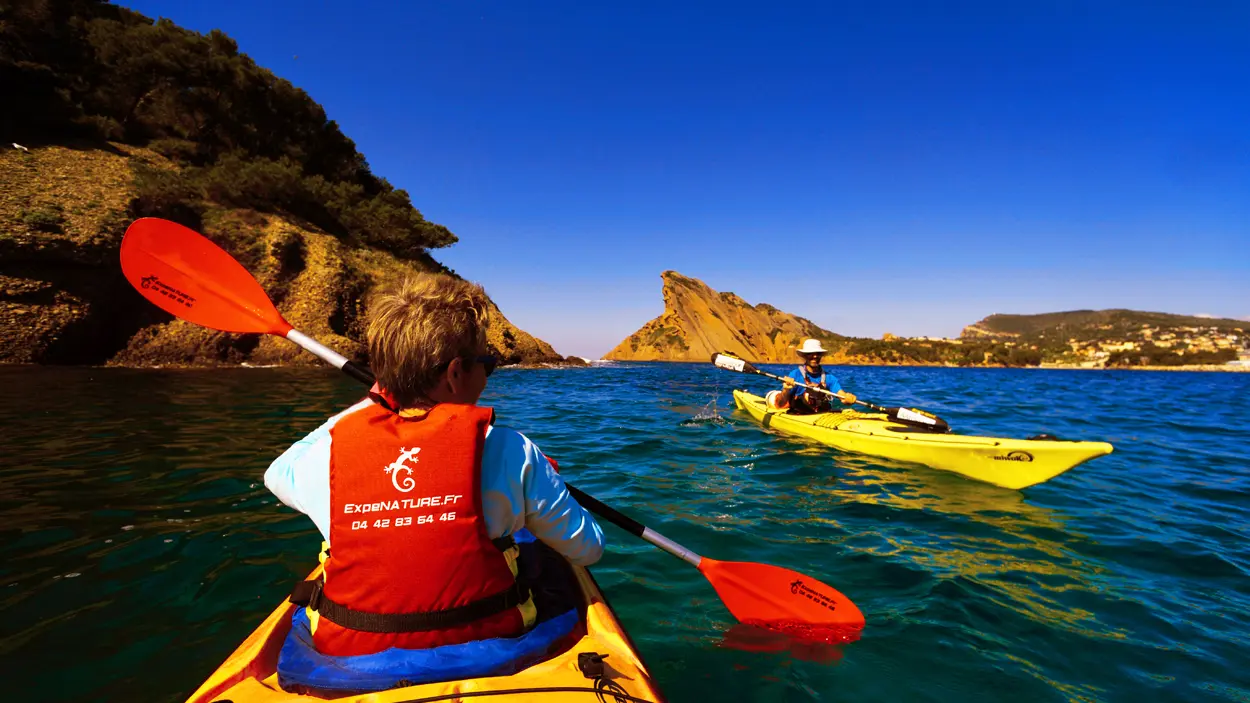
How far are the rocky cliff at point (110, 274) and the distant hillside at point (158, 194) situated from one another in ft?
0.17

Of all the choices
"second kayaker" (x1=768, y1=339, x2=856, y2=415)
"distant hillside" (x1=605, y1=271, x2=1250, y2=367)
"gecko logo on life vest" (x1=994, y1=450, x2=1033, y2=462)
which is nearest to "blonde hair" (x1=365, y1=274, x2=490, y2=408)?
"gecko logo on life vest" (x1=994, y1=450, x2=1033, y2=462)

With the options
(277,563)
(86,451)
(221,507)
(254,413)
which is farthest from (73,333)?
(277,563)

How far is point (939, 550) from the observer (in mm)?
4168

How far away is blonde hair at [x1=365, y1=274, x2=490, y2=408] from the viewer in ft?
5.40

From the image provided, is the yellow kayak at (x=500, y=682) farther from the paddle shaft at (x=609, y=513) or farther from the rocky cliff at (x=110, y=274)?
the rocky cliff at (x=110, y=274)

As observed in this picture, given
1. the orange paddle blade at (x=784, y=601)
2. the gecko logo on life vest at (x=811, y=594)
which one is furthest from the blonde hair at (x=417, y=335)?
the gecko logo on life vest at (x=811, y=594)

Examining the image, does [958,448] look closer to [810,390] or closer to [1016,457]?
[1016,457]

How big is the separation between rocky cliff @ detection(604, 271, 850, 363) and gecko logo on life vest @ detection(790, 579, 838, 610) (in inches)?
2934

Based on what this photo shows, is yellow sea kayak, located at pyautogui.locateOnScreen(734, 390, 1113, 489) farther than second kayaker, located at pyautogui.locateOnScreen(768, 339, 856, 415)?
No

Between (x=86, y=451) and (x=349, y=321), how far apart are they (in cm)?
1735

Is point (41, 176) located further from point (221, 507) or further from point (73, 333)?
point (221, 507)

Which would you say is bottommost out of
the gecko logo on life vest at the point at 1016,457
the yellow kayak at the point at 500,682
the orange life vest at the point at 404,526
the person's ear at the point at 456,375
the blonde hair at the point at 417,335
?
the gecko logo on life vest at the point at 1016,457

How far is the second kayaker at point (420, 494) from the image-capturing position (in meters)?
1.51

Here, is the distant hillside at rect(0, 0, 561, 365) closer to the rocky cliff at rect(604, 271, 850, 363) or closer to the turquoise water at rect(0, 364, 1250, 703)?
the turquoise water at rect(0, 364, 1250, 703)
